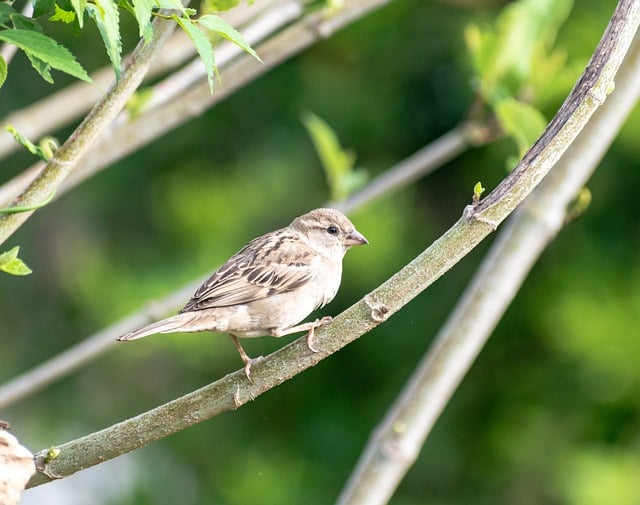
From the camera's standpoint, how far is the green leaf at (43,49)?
1.80 meters

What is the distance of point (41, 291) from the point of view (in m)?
7.73

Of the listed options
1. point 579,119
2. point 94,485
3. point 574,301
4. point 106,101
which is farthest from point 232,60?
point 94,485

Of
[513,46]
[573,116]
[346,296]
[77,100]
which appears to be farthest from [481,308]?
[346,296]

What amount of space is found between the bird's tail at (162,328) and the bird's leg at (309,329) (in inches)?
11.0

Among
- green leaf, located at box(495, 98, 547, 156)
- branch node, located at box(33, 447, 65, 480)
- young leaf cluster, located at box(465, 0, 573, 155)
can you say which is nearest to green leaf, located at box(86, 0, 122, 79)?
branch node, located at box(33, 447, 65, 480)

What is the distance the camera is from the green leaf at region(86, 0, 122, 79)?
183 cm

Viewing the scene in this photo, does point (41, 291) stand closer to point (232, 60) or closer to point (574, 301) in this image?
point (574, 301)

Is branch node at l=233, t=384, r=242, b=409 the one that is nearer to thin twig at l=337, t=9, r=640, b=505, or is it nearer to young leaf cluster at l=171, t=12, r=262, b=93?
young leaf cluster at l=171, t=12, r=262, b=93

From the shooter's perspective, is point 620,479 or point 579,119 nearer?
point 579,119

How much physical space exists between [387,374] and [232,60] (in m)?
3.71

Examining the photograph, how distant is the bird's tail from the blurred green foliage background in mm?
3591

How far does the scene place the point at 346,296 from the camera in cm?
685

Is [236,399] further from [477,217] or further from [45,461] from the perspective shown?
[477,217]

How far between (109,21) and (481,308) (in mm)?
2012
